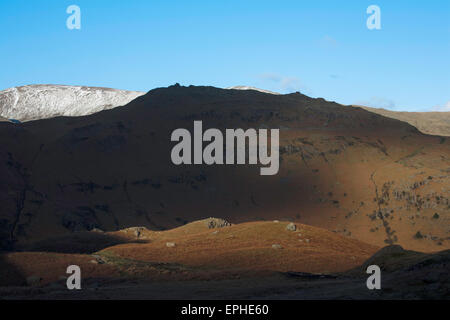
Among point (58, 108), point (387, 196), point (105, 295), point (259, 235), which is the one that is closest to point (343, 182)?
point (387, 196)

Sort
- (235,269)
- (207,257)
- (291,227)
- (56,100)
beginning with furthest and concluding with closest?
(56,100) < (291,227) < (207,257) < (235,269)

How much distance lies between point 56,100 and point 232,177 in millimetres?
98683

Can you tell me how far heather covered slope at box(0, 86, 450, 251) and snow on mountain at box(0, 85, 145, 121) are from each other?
221 feet

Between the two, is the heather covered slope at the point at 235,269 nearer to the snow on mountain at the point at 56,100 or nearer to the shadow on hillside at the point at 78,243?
the shadow on hillside at the point at 78,243

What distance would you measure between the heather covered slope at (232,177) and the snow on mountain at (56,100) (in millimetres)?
67492

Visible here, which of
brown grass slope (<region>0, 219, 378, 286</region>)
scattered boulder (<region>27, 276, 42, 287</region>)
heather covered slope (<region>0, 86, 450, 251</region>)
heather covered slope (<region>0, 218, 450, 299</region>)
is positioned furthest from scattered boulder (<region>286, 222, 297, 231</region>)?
heather covered slope (<region>0, 86, 450, 251</region>)

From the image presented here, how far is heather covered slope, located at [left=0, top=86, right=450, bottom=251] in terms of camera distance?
45.5m

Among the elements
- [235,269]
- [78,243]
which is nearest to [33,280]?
[235,269]

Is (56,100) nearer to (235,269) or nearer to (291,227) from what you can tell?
(291,227)

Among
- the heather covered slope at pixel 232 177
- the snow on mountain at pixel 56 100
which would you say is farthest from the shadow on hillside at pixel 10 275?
the snow on mountain at pixel 56 100

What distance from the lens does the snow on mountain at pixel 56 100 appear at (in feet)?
445

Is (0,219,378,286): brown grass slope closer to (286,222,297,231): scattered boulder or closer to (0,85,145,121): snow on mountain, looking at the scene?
(286,222,297,231): scattered boulder

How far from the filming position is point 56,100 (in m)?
142

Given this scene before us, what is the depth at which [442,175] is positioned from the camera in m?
48.3
